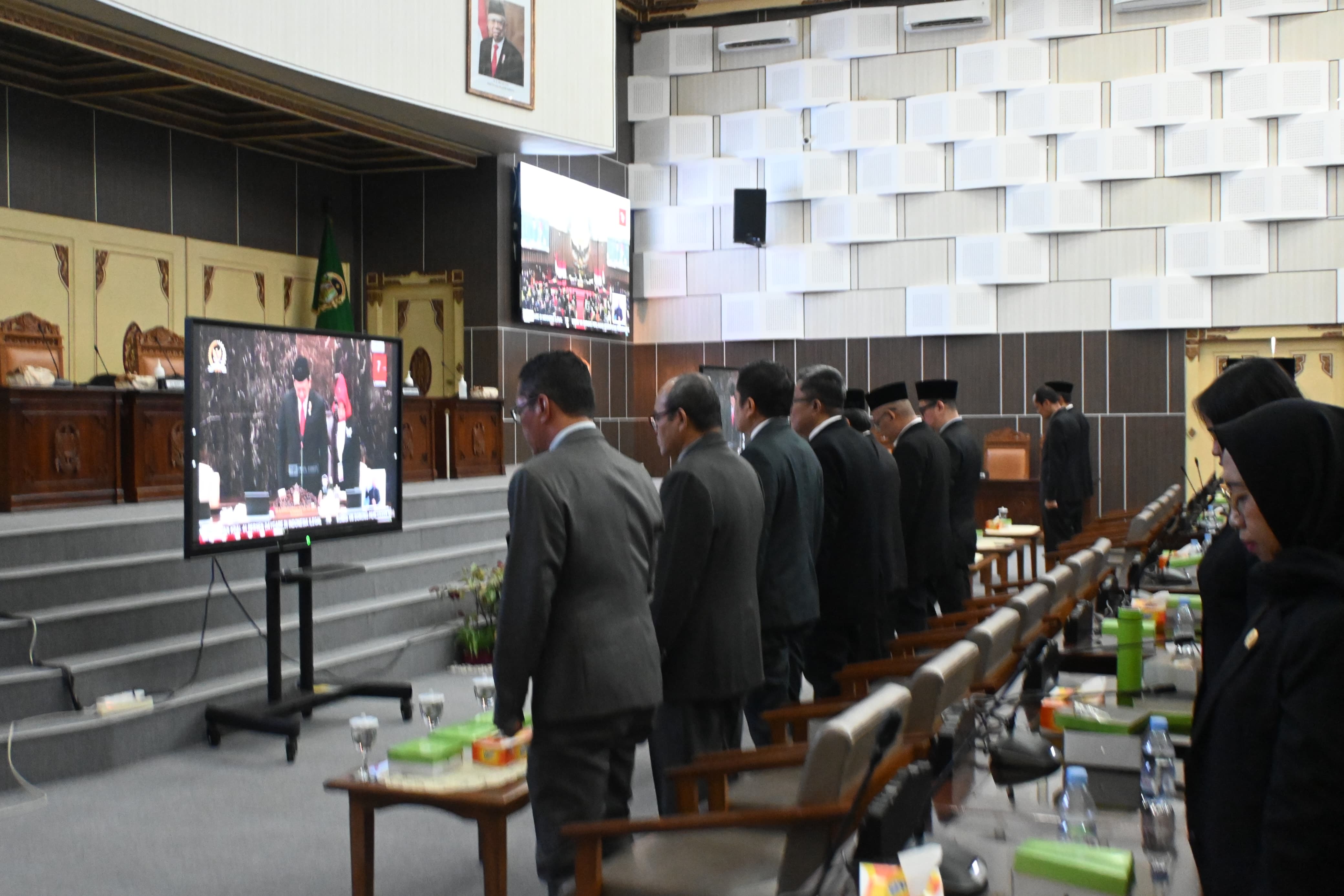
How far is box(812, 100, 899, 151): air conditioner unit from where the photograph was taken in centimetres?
1297

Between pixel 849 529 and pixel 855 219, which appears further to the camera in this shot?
pixel 855 219

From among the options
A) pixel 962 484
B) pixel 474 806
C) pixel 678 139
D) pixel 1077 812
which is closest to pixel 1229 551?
pixel 1077 812

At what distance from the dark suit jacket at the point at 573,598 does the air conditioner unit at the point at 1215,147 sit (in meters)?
10.8

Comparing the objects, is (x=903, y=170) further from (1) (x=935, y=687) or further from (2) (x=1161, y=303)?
(1) (x=935, y=687)

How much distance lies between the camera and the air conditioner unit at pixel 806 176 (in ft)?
43.2

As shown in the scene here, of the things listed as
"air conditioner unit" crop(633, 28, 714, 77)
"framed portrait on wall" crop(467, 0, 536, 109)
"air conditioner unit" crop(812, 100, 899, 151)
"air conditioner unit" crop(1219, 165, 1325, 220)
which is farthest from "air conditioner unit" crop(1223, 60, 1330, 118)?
"framed portrait on wall" crop(467, 0, 536, 109)

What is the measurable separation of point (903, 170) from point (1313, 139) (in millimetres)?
3979

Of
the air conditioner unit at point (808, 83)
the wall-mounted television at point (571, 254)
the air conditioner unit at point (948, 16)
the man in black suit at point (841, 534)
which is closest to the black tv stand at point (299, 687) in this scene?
the man in black suit at point (841, 534)

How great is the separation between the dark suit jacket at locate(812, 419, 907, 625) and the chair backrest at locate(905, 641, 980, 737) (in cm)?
212

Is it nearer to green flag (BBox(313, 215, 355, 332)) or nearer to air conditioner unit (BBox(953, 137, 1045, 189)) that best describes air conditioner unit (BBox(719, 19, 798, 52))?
air conditioner unit (BBox(953, 137, 1045, 189))

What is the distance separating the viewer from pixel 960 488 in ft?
23.1

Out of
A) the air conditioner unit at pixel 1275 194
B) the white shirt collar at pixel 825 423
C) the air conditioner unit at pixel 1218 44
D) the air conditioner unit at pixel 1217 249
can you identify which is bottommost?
the white shirt collar at pixel 825 423

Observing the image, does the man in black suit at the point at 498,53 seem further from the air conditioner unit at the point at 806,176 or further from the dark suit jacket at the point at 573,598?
the dark suit jacket at the point at 573,598

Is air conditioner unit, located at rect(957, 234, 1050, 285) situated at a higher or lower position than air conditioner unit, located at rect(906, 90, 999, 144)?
lower
